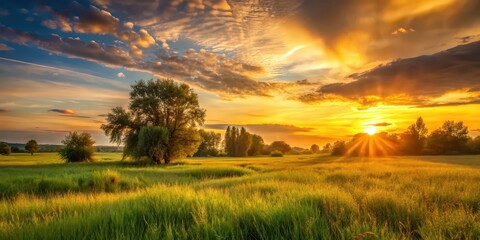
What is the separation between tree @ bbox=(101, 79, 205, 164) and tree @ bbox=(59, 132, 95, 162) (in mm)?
4932

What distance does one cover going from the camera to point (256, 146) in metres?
121

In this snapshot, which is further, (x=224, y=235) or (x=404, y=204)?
(x=404, y=204)

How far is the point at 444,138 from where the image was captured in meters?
76.3

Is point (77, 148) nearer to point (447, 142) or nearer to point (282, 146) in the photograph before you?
point (447, 142)

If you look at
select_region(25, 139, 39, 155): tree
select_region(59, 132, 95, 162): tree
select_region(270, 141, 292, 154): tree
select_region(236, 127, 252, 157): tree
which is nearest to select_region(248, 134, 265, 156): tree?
select_region(236, 127, 252, 157): tree

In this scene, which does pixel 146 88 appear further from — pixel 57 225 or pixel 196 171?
pixel 57 225

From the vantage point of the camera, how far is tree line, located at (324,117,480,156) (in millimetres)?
74375

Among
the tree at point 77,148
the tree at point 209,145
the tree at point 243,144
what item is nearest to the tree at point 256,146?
the tree at point 243,144

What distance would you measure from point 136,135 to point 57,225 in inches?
1486

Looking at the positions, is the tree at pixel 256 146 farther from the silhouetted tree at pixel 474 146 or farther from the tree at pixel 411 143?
the silhouetted tree at pixel 474 146

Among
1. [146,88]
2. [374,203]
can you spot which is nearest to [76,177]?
[374,203]

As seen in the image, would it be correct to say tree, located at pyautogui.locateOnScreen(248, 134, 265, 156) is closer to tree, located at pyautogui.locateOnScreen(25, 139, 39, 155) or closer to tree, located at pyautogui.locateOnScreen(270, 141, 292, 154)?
tree, located at pyautogui.locateOnScreen(270, 141, 292, 154)

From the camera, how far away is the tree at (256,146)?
119 metres

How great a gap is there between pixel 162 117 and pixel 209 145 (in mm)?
82296
